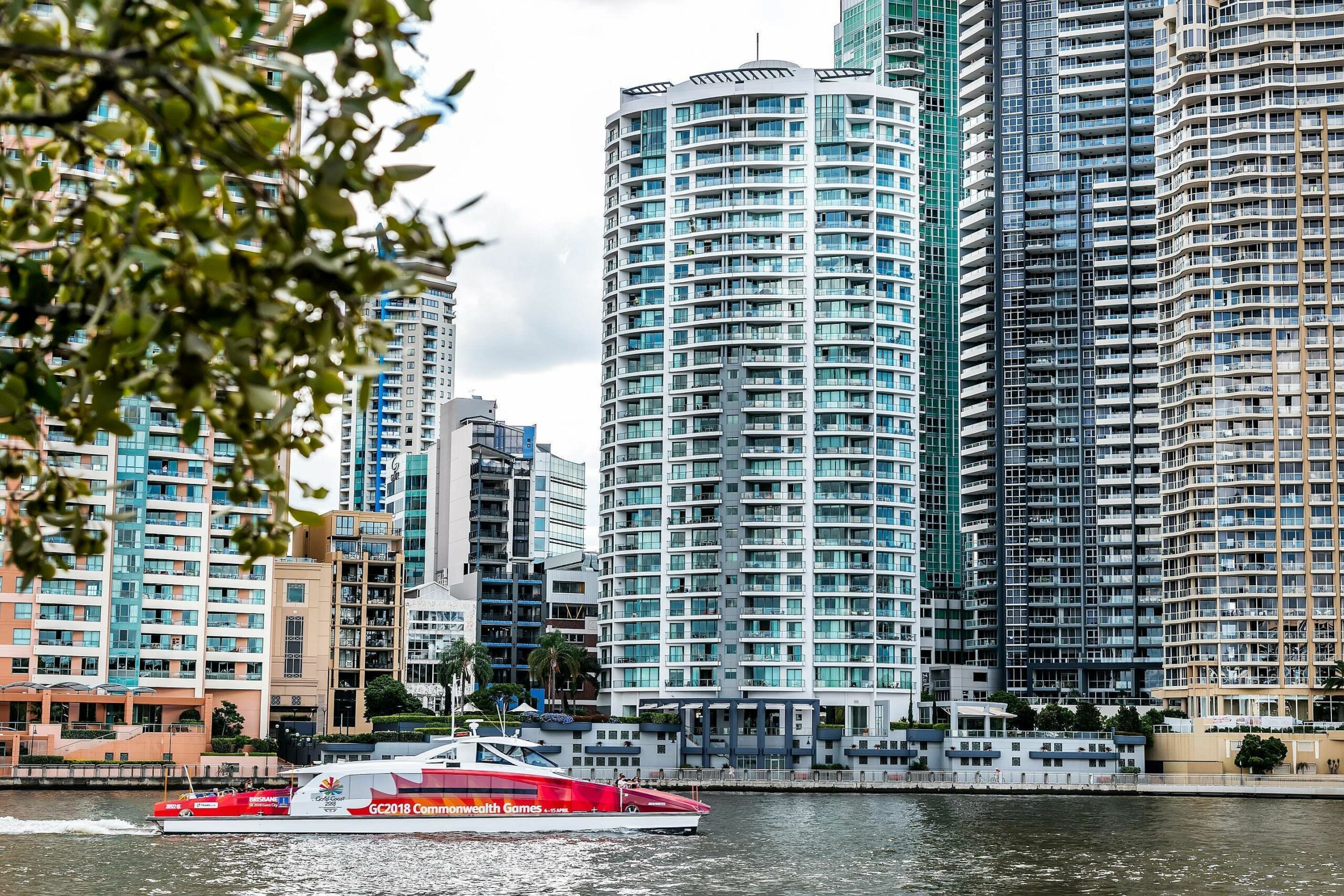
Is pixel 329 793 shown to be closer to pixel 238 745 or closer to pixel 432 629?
pixel 238 745

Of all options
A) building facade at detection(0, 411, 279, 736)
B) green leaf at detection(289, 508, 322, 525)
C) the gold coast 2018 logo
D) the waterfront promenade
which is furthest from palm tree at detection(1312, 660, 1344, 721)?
green leaf at detection(289, 508, 322, 525)

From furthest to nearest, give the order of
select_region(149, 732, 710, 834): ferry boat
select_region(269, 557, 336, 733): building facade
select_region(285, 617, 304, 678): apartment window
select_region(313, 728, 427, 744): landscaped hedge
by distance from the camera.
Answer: select_region(285, 617, 304, 678): apartment window → select_region(269, 557, 336, 733): building facade → select_region(313, 728, 427, 744): landscaped hedge → select_region(149, 732, 710, 834): ferry boat

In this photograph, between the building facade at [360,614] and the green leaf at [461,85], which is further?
the building facade at [360,614]

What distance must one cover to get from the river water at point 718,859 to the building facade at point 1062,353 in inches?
3182

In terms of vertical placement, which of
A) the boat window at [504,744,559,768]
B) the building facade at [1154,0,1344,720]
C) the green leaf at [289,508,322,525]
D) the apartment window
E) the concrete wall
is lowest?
the concrete wall

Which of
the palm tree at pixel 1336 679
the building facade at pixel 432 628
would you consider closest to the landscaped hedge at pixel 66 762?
the building facade at pixel 432 628

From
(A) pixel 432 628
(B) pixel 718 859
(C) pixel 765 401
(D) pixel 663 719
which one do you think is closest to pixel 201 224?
(B) pixel 718 859

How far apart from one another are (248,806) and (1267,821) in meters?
51.8

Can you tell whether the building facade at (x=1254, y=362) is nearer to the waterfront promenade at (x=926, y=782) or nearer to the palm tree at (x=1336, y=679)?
the palm tree at (x=1336, y=679)

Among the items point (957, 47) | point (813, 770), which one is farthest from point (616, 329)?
point (957, 47)

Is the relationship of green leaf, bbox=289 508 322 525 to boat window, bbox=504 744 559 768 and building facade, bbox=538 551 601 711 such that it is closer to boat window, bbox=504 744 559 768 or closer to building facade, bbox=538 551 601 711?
boat window, bbox=504 744 559 768

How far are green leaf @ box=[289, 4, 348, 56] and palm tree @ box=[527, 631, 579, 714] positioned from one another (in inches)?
5756

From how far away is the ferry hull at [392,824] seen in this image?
64.3 meters

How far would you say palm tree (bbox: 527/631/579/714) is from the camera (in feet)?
502
